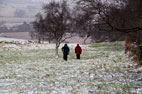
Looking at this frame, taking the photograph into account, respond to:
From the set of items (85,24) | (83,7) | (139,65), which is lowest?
(139,65)

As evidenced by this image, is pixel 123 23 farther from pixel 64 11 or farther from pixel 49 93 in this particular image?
pixel 64 11

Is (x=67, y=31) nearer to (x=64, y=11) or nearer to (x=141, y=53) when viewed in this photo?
(x=64, y=11)

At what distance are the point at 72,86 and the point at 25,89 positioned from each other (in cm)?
211

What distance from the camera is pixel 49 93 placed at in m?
9.82

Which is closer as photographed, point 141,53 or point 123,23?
point 123,23

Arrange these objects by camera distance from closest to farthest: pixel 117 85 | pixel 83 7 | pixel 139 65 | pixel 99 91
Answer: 1. pixel 99 91
2. pixel 117 85
3. pixel 83 7
4. pixel 139 65

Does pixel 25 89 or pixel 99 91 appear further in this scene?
pixel 25 89

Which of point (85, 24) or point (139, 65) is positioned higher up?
point (85, 24)

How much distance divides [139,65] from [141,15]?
256 inches

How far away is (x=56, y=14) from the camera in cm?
3406

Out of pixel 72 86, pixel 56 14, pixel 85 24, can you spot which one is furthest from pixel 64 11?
pixel 72 86

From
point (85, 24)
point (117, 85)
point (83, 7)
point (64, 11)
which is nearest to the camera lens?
point (117, 85)

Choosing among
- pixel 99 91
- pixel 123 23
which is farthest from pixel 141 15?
pixel 99 91

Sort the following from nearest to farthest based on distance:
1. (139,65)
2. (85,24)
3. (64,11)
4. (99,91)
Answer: (99,91) → (85,24) → (139,65) → (64,11)
